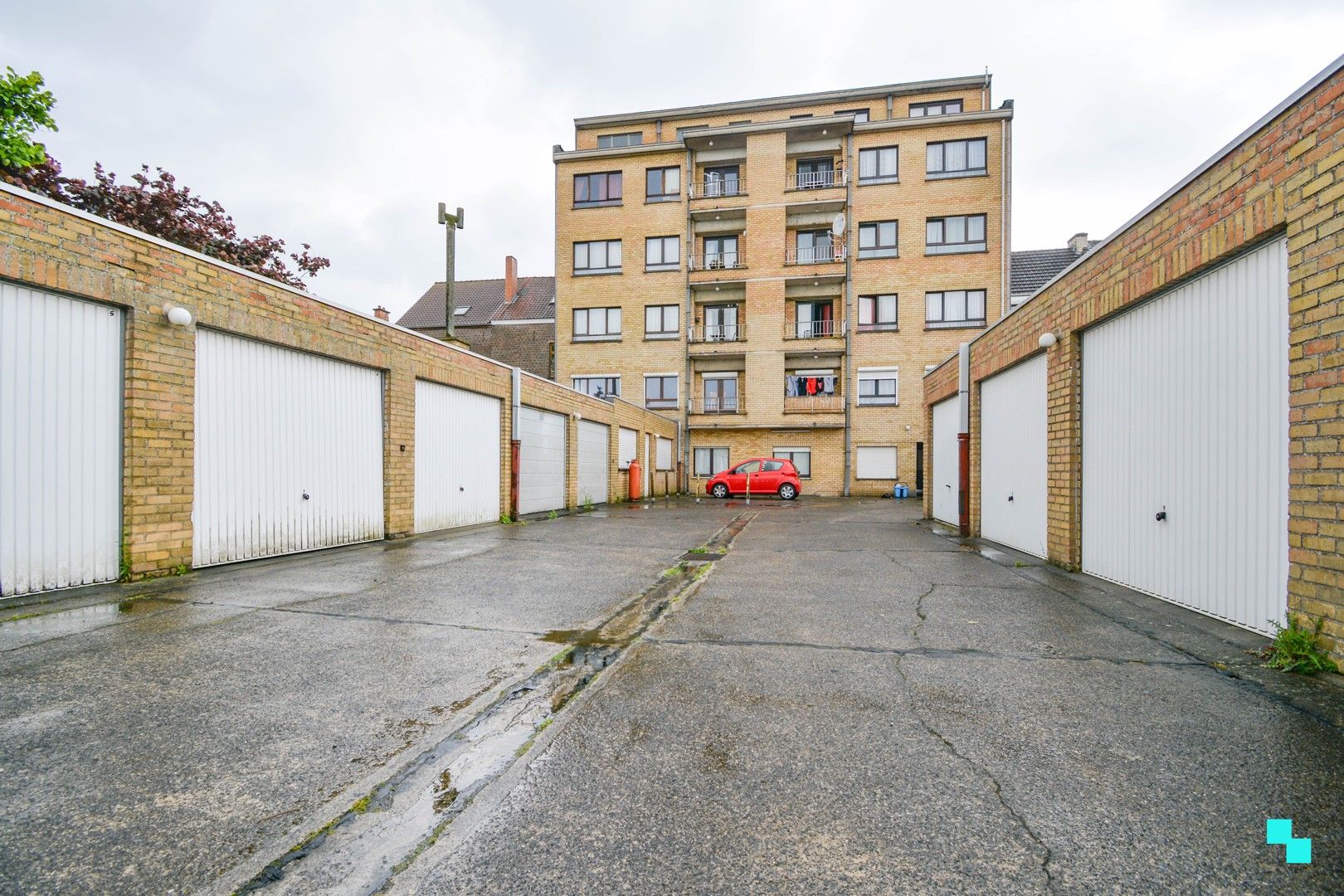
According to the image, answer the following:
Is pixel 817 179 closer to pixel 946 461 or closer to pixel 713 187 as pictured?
pixel 713 187

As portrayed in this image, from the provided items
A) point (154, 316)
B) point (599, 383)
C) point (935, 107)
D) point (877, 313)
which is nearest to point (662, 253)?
point (599, 383)

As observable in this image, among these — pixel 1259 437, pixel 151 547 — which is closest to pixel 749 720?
pixel 1259 437

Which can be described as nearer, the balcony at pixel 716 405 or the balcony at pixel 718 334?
the balcony at pixel 718 334

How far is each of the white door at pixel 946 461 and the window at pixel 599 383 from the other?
16.8 m

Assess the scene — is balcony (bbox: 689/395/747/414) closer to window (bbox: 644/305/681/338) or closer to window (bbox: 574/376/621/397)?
window (bbox: 644/305/681/338)

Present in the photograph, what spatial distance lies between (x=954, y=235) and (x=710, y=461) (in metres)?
13.7

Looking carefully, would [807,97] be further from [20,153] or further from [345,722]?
[345,722]

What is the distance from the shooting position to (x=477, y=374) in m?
11.7

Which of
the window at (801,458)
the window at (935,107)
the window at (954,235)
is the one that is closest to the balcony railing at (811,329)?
the window at (954,235)

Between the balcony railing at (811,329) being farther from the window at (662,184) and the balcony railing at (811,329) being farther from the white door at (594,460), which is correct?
the white door at (594,460)

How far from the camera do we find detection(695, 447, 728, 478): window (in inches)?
1073

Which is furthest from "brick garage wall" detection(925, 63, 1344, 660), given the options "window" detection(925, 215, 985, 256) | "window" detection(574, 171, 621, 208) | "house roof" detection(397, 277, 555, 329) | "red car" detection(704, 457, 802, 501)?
"house roof" detection(397, 277, 555, 329)

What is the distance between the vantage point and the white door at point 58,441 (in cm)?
497

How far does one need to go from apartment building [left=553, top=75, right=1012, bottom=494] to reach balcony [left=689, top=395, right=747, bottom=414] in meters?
0.07
